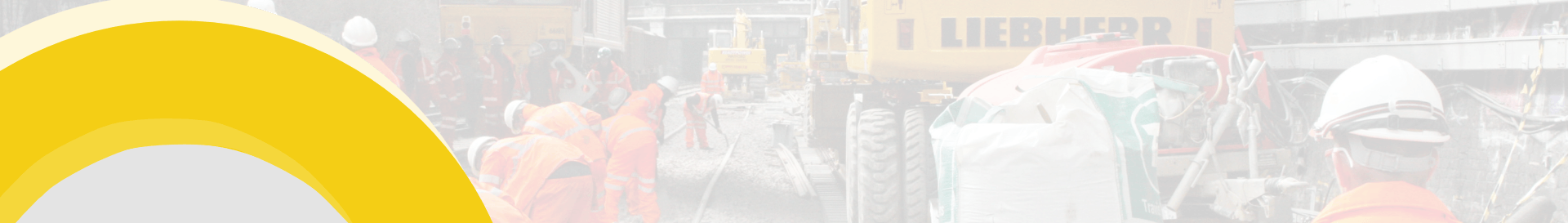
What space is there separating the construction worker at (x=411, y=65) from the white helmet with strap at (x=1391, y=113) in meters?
7.44

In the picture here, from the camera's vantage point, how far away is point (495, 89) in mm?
9406

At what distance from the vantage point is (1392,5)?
5.75m

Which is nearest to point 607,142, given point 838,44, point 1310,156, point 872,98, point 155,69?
point 872,98

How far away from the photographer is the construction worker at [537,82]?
31.5 ft

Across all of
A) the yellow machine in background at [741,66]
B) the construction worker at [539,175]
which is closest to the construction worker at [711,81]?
the yellow machine in background at [741,66]

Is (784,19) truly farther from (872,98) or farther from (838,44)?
(872,98)

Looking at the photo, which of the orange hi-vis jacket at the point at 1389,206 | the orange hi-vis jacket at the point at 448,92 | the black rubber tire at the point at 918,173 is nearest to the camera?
the orange hi-vis jacket at the point at 1389,206

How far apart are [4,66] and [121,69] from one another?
0.06m

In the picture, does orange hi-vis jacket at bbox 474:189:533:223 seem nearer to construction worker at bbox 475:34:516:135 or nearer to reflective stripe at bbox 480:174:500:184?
reflective stripe at bbox 480:174:500:184

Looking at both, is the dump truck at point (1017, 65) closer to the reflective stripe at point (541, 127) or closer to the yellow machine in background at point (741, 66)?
the reflective stripe at point (541, 127)

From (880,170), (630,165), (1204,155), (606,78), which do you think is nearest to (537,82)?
(606,78)

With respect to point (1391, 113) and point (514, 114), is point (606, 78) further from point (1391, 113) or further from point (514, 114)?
point (1391, 113)

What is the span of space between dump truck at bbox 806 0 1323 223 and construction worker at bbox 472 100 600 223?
122cm

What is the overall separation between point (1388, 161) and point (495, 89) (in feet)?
27.8
